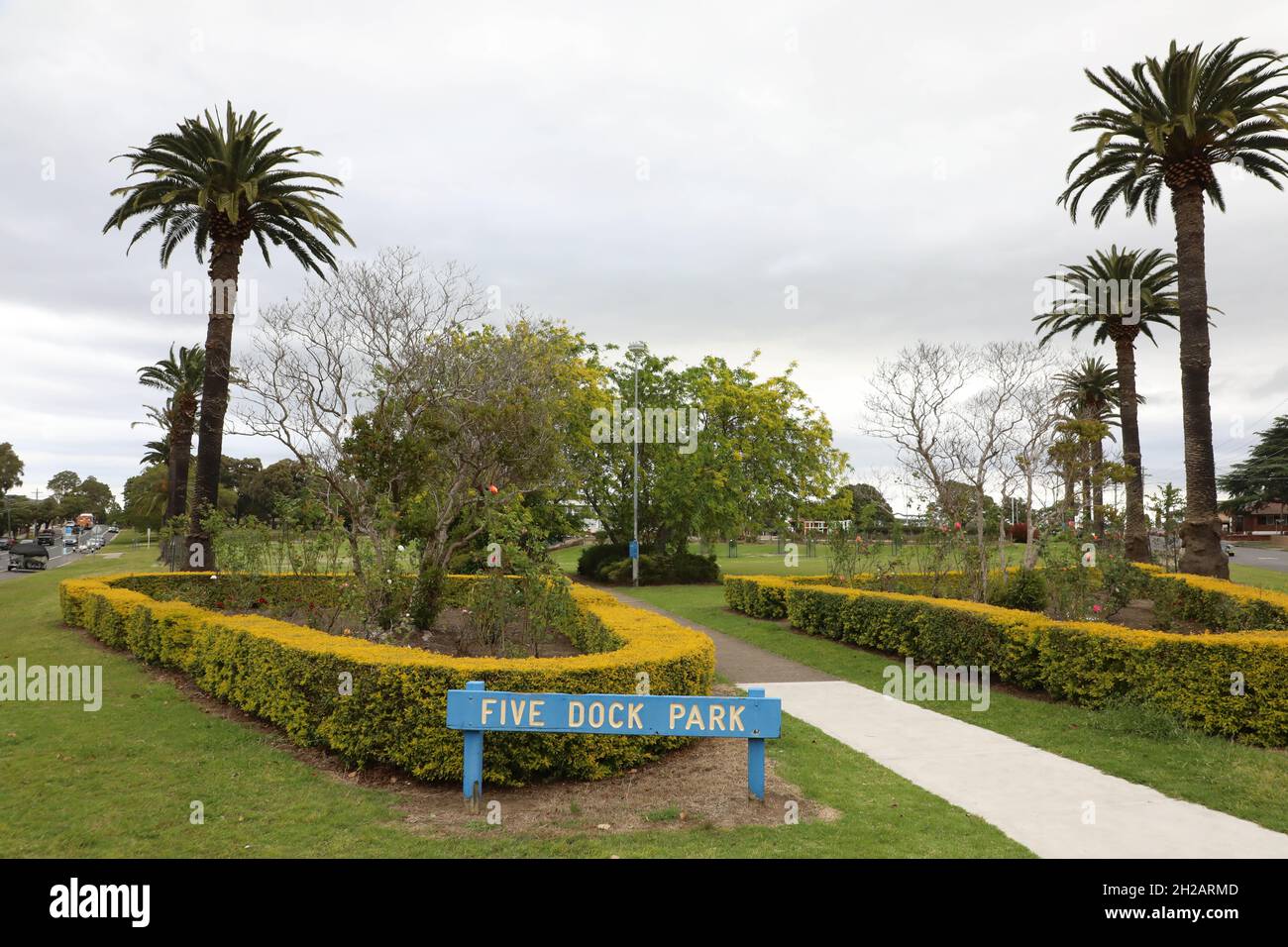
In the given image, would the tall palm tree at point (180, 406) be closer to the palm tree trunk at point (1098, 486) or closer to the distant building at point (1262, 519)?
the palm tree trunk at point (1098, 486)

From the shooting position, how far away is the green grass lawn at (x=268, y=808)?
5.11 metres

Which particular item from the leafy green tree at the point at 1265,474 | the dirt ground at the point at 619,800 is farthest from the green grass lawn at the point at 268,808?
the leafy green tree at the point at 1265,474

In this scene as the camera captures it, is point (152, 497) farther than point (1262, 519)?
No

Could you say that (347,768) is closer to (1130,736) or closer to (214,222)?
(1130,736)

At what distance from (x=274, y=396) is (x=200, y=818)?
8.44 meters

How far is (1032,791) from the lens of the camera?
639 cm

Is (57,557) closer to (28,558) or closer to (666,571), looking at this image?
(28,558)

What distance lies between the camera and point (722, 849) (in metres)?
5.04

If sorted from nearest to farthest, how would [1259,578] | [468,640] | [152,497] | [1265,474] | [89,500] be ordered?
[468,640] < [1259,578] < [152,497] < [1265,474] < [89,500]

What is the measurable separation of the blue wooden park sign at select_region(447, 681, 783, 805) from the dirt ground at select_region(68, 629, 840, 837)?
267 mm

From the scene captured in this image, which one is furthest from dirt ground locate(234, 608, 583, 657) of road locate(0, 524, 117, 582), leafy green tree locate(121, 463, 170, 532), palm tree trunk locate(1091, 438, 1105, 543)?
leafy green tree locate(121, 463, 170, 532)

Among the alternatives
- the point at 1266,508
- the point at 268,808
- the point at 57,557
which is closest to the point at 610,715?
the point at 268,808

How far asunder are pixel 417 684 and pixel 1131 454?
93.1ft
